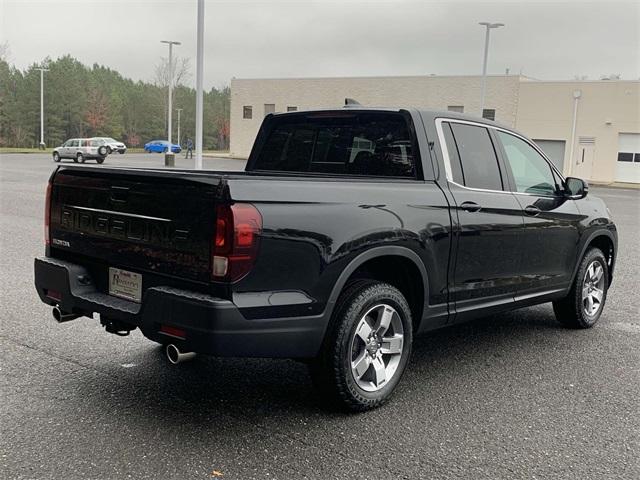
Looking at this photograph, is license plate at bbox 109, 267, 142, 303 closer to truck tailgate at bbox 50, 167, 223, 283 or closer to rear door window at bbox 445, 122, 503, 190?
truck tailgate at bbox 50, 167, 223, 283

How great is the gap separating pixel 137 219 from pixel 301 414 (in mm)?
1509

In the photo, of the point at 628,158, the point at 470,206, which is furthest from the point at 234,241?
the point at 628,158

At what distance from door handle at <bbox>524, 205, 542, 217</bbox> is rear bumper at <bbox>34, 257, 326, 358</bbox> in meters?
2.36

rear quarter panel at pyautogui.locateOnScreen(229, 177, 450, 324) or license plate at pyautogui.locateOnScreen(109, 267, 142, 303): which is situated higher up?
rear quarter panel at pyautogui.locateOnScreen(229, 177, 450, 324)

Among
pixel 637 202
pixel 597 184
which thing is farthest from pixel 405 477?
pixel 597 184

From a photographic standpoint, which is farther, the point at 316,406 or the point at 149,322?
the point at 316,406

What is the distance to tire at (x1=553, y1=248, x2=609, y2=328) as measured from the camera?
6129 mm

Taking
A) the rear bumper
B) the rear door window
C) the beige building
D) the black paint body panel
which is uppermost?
the beige building

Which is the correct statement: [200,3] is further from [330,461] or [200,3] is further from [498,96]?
[498,96]

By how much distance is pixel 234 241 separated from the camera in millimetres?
3324

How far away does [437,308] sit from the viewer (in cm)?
453

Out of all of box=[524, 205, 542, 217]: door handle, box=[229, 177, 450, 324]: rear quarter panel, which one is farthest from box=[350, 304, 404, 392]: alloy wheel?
box=[524, 205, 542, 217]: door handle

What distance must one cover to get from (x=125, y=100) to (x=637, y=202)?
300 feet

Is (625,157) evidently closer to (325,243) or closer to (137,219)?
(325,243)
